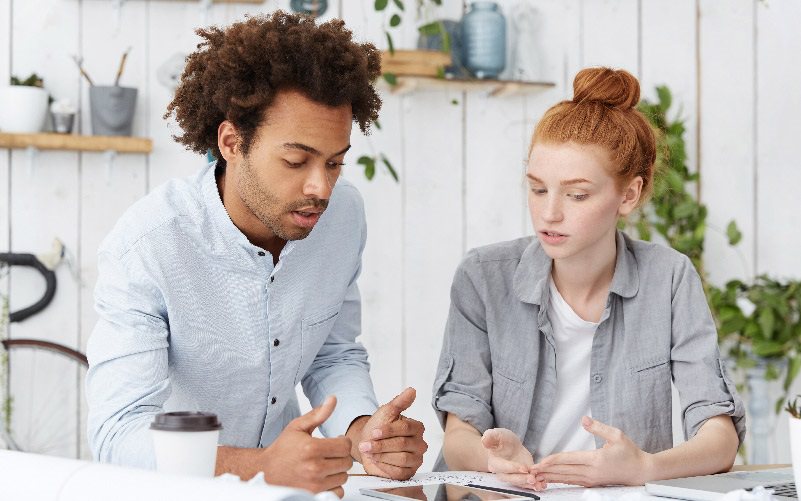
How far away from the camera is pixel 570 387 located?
1752 mm

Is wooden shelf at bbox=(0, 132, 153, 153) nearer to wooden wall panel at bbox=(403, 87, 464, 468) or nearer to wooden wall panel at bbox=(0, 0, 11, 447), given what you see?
wooden wall panel at bbox=(0, 0, 11, 447)

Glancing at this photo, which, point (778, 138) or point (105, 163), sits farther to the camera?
point (778, 138)

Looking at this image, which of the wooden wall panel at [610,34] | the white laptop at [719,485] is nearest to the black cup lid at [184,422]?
the white laptop at [719,485]

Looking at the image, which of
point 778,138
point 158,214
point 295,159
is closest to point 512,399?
Result: point 295,159

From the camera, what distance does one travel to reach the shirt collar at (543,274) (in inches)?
68.6

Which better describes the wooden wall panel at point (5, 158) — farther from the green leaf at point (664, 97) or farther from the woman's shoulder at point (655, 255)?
the green leaf at point (664, 97)

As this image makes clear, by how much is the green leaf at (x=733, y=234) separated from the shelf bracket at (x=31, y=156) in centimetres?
221

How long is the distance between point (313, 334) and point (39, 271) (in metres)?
1.55

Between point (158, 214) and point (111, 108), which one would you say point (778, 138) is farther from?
point (158, 214)

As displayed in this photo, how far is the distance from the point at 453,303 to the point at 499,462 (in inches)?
18.0

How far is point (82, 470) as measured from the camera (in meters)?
0.95

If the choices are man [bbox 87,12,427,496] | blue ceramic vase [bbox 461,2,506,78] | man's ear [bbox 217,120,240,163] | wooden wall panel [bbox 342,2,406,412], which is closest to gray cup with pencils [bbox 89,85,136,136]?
wooden wall panel [bbox 342,2,406,412]

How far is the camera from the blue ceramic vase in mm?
3141

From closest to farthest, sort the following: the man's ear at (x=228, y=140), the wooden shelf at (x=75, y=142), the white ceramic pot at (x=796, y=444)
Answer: the white ceramic pot at (x=796, y=444)
the man's ear at (x=228, y=140)
the wooden shelf at (x=75, y=142)
